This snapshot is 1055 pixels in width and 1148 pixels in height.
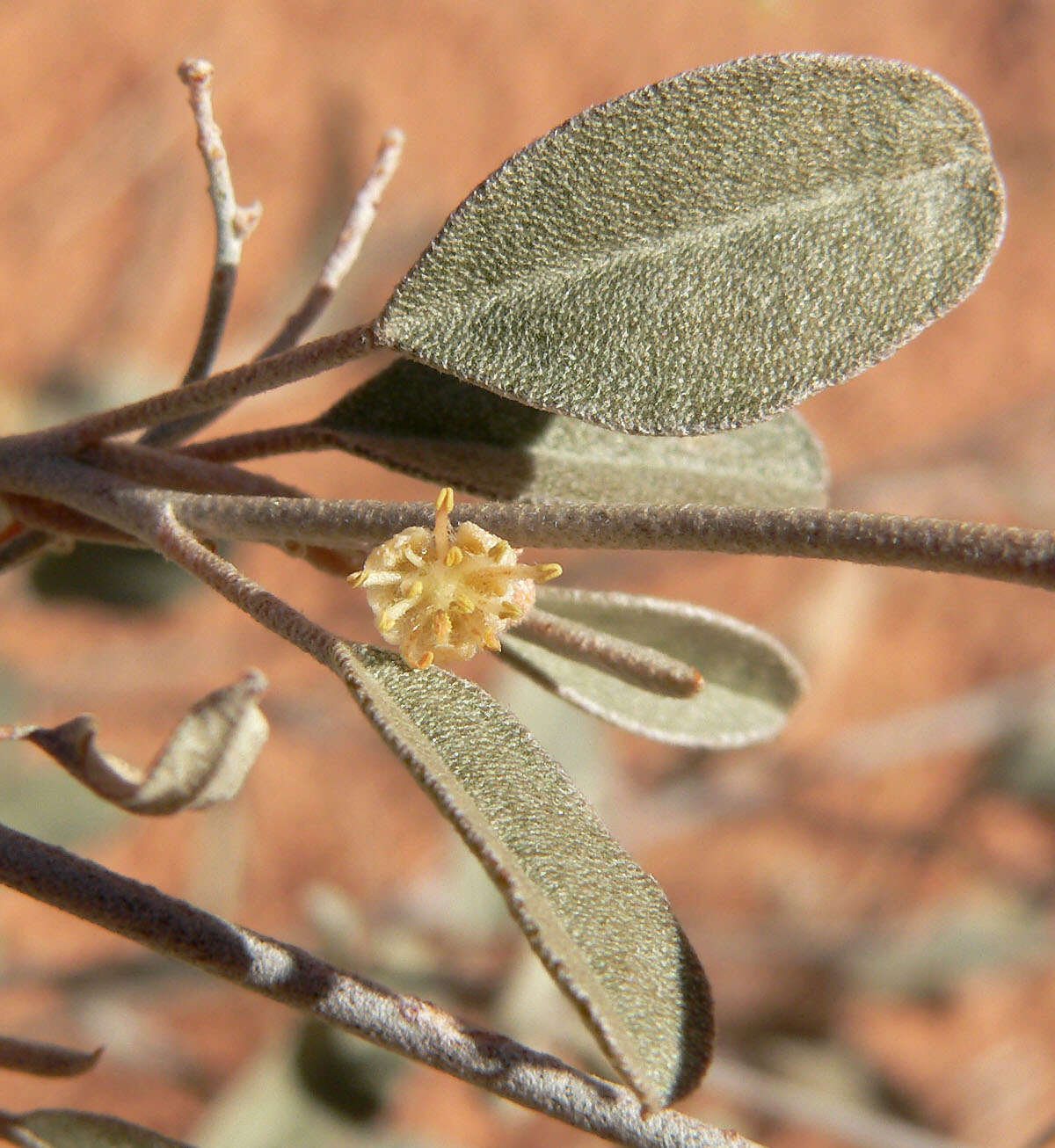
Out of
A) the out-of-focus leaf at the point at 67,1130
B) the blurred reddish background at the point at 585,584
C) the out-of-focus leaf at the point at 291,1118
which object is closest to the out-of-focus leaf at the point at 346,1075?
the out-of-focus leaf at the point at 291,1118

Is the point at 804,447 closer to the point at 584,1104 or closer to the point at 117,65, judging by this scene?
the point at 584,1104

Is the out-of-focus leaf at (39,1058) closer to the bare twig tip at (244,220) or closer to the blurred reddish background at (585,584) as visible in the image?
the bare twig tip at (244,220)

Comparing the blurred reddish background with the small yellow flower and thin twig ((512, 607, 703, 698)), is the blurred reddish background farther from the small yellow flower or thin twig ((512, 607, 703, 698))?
the small yellow flower

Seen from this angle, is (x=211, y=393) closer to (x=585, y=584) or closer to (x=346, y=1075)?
(x=346, y=1075)

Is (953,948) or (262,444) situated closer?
(262,444)

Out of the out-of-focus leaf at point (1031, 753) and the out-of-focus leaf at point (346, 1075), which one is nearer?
the out-of-focus leaf at point (346, 1075)

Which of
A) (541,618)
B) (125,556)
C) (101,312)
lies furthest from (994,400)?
(541,618)

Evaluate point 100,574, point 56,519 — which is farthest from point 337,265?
point 100,574
